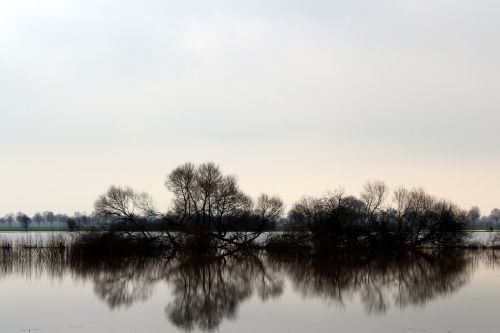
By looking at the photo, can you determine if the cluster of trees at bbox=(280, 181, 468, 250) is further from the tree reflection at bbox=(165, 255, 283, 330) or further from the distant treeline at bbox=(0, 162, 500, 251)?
the tree reflection at bbox=(165, 255, 283, 330)

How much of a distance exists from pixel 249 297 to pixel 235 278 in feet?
19.6

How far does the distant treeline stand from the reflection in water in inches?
285

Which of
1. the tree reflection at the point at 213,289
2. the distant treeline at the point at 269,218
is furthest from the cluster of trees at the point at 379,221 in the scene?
the tree reflection at the point at 213,289

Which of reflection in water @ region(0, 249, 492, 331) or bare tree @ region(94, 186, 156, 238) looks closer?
reflection in water @ region(0, 249, 492, 331)

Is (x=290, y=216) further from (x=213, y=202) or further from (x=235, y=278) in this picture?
(x=235, y=278)

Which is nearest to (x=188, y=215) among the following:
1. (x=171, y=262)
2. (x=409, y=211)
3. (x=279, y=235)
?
(x=279, y=235)

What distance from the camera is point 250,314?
15.1 meters

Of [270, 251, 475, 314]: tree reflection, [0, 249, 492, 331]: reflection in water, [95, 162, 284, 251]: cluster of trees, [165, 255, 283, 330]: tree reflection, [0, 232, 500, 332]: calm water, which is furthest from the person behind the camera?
[95, 162, 284, 251]: cluster of trees

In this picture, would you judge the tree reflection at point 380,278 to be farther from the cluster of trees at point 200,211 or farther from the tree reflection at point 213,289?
the cluster of trees at point 200,211

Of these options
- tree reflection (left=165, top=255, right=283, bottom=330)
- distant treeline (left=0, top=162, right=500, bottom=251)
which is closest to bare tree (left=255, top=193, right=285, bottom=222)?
distant treeline (left=0, top=162, right=500, bottom=251)

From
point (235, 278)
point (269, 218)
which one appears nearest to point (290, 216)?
point (269, 218)

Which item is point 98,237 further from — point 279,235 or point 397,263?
point 397,263

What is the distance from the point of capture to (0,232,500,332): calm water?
1362 cm

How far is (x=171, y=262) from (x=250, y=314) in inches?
729
